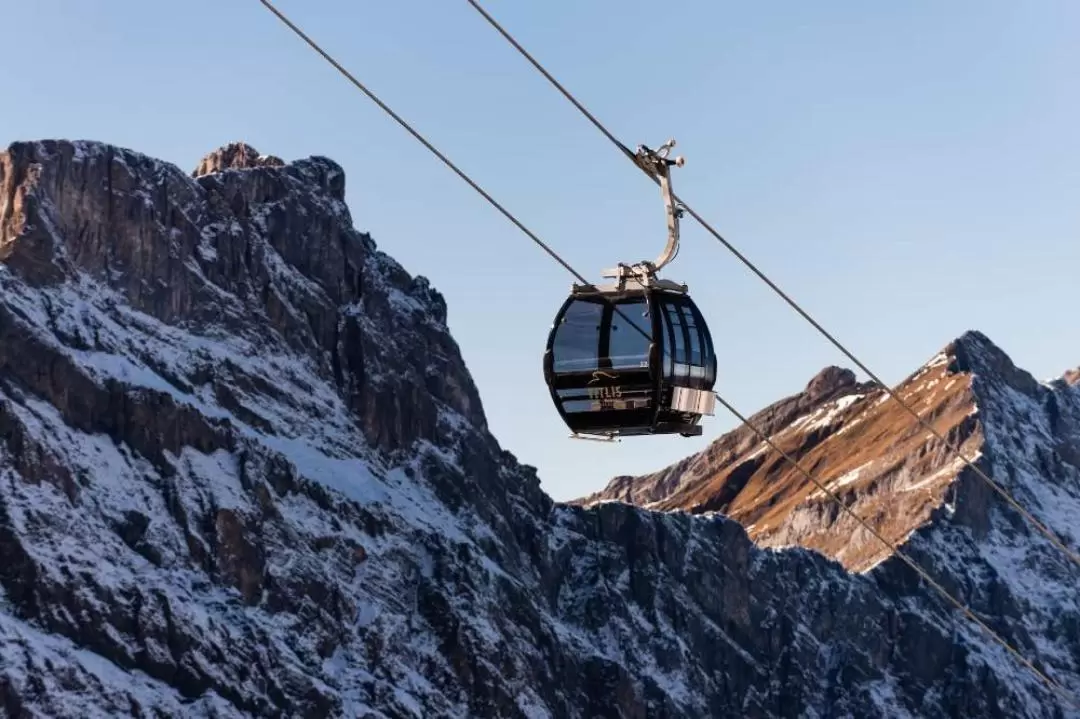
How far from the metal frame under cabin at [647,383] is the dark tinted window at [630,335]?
0.17m

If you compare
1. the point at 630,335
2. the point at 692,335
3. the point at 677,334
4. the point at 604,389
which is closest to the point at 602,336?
the point at 630,335

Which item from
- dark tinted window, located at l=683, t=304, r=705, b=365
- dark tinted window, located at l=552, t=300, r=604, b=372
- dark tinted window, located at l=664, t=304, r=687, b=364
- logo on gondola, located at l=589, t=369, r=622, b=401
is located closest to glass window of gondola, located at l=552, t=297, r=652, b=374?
dark tinted window, located at l=552, t=300, r=604, b=372

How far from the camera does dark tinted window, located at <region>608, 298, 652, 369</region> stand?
51.3 meters

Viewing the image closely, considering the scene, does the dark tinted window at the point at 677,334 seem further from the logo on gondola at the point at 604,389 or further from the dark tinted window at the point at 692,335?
the logo on gondola at the point at 604,389

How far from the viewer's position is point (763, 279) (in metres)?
45.3

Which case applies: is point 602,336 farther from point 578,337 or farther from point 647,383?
point 647,383

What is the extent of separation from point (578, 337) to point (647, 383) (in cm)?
211

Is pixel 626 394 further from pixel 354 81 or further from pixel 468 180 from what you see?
pixel 354 81

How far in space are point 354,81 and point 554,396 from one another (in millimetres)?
14481

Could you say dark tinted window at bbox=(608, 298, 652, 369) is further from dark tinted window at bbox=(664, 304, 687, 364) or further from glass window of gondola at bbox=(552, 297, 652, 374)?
dark tinted window at bbox=(664, 304, 687, 364)

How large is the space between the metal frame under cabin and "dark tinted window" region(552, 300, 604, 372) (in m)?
0.12

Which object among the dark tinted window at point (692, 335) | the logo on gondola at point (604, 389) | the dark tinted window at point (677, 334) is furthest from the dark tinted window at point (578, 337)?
the dark tinted window at point (692, 335)

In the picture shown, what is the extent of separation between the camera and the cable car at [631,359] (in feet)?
168

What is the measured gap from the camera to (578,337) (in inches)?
2074
